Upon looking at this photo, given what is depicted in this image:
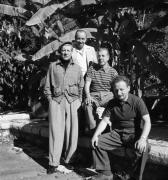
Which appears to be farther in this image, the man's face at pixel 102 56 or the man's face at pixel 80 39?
the man's face at pixel 80 39

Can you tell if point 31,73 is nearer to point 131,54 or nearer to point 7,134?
point 7,134

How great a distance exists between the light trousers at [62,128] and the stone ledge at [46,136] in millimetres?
330

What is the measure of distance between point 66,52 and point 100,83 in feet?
2.29

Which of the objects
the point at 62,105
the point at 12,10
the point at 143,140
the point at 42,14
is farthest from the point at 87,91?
the point at 12,10

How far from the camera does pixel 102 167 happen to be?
17.9ft

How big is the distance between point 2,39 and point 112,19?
310 centimetres

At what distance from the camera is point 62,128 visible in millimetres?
→ 6238

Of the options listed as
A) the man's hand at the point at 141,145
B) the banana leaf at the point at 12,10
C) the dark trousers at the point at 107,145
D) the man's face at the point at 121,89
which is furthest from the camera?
the banana leaf at the point at 12,10

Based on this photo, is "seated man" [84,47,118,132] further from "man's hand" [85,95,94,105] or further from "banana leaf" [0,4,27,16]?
"banana leaf" [0,4,27,16]

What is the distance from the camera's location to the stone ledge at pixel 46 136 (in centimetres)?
518

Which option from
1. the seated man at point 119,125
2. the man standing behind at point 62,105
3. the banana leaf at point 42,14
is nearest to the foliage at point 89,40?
the banana leaf at point 42,14

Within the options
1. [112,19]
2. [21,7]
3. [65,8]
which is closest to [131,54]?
[112,19]

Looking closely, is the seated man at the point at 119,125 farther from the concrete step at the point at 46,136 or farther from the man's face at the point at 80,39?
the man's face at the point at 80,39

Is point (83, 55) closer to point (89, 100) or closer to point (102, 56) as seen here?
point (102, 56)
